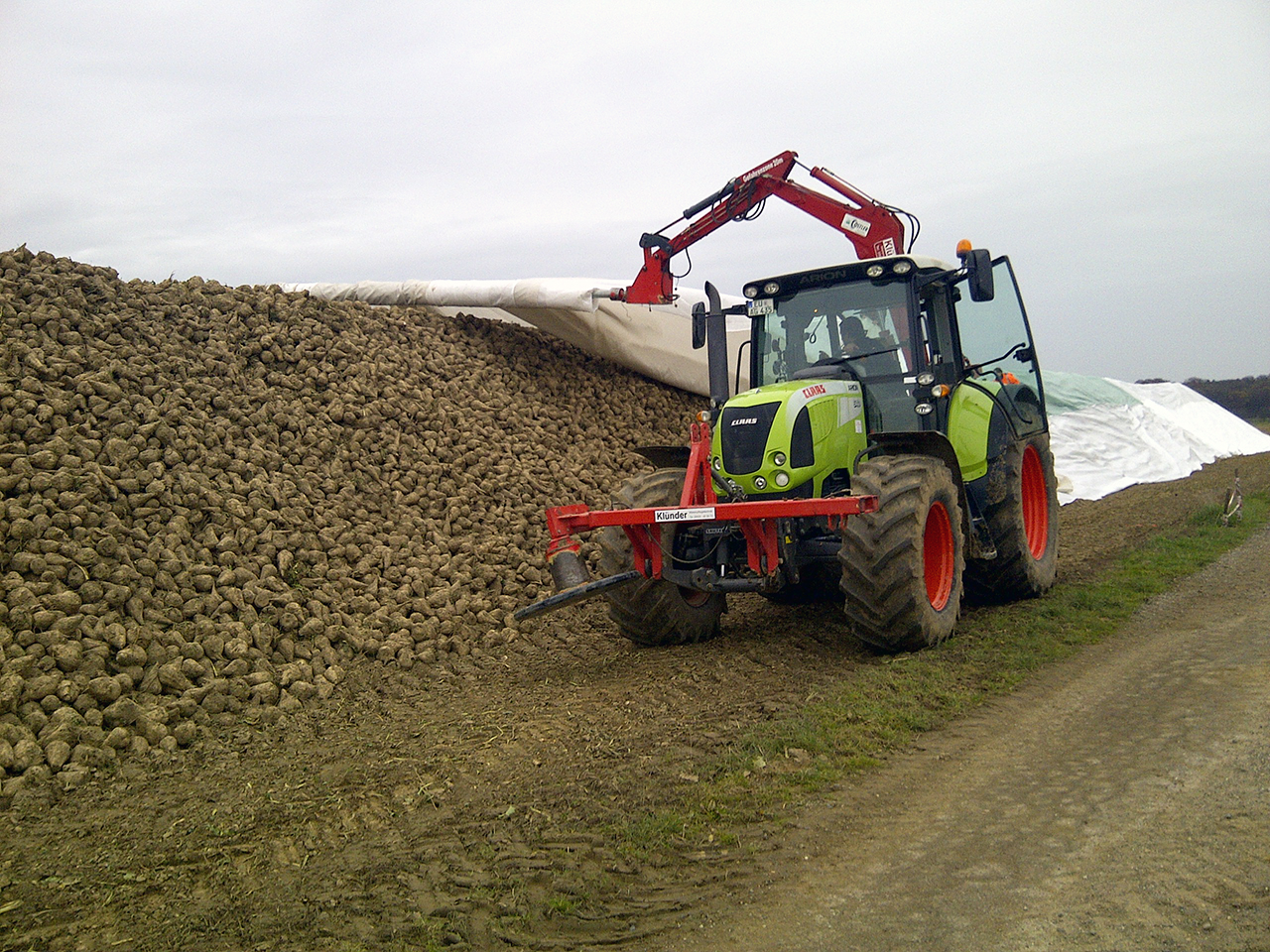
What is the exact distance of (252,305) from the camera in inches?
393

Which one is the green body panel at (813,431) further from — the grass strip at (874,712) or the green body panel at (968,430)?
the grass strip at (874,712)

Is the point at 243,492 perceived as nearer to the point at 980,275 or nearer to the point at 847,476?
the point at 847,476

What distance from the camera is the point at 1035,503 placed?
859 cm

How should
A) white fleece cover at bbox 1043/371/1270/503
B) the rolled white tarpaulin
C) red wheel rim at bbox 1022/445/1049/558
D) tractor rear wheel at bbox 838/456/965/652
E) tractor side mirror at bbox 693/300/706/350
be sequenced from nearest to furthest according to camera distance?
tractor rear wheel at bbox 838/456/965/652 → tractor side mirror at bbox 693/300/706/350 → red wheel rim at bbox 1022/445/1049/558 → the rolled white tarpaulin → white fleece cover at bbox 1043/371/1270/503

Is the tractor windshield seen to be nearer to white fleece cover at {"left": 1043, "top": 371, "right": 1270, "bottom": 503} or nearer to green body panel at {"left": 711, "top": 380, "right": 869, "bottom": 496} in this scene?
green body panel at {"left": 711, "top": 380, "right": 869, "bottom": 496}

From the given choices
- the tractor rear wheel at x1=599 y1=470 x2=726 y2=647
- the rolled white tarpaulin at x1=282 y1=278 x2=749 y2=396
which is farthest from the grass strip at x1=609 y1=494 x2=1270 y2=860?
the rolled white tarpaulin at x1=282 y1=278 x2=749 y2=396

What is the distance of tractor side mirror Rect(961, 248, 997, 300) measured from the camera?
6664 mm

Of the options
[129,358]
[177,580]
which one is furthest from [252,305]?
[177,580]

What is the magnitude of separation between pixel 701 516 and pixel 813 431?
0.92m

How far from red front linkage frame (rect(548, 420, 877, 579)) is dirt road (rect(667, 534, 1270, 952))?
1377 millimetres

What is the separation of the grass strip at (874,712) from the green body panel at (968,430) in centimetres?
106

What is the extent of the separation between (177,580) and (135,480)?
0.98 m

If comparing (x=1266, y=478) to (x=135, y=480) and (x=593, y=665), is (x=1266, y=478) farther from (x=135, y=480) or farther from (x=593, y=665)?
(x=135, y=480)

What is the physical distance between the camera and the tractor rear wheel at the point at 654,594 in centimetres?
673
